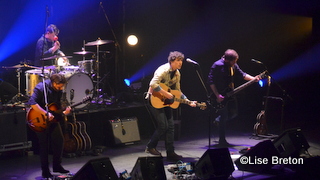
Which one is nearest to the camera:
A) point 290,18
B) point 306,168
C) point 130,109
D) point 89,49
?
point 306,168

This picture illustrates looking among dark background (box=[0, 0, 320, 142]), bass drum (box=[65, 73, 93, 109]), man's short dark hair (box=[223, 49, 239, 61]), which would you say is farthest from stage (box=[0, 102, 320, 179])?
man's short dark hair (box=[223, 49, 239, 61])

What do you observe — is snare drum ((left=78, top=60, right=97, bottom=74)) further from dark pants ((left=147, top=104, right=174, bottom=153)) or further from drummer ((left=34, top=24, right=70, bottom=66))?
dark pants ((left=147, top=104, right=174, bottom=153))

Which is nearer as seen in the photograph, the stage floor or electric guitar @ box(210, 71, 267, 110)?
the stage floor

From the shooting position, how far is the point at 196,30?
11438 millimetres

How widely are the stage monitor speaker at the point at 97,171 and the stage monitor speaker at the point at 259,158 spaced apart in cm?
220

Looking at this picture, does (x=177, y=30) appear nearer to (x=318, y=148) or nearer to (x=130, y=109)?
(x=130, y=109)

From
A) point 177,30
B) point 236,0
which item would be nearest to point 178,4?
point 177,30

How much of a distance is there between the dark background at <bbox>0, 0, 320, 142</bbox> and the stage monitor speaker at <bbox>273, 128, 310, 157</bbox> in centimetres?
417

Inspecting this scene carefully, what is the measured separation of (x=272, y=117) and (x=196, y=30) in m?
3.31

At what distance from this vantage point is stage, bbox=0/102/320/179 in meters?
6.35

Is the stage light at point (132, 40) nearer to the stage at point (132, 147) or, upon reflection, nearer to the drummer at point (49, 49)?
the stage at point (132, 147)

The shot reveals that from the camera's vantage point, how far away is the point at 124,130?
9.03 m

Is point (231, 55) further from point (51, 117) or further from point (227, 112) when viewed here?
point (51, 117)

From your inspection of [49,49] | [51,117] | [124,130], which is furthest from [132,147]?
[49,49]
